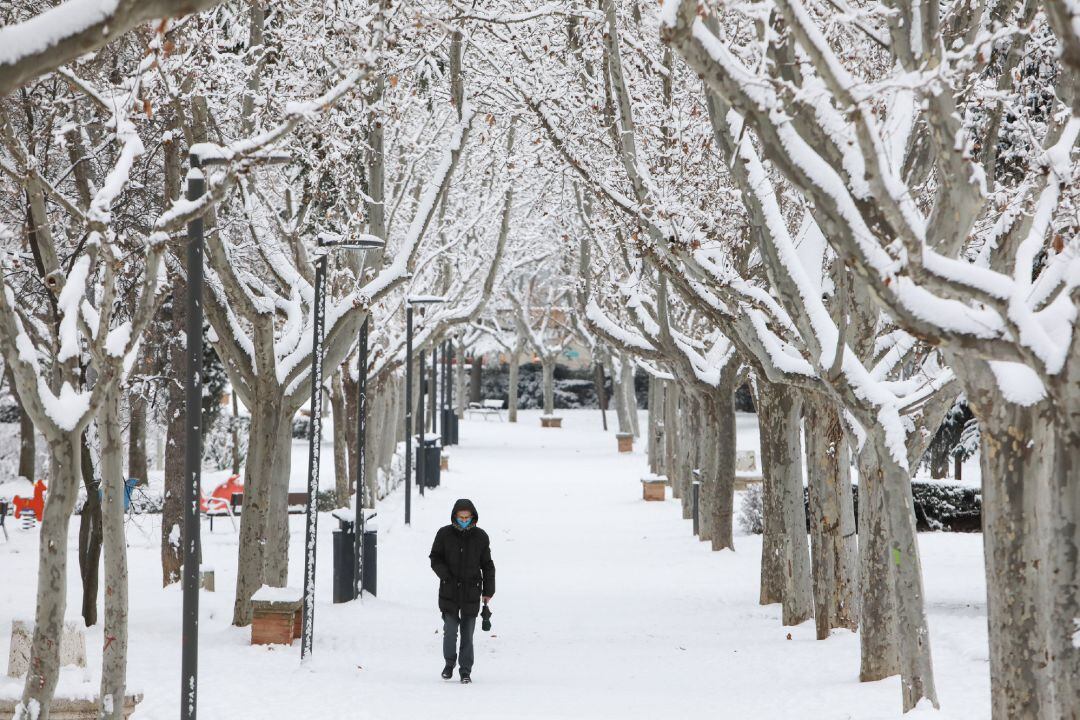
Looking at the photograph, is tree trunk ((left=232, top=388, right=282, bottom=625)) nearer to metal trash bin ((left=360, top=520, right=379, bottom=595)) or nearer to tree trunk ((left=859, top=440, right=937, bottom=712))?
metal trash bin ((left=360, top=520, right=379, bottom=595))

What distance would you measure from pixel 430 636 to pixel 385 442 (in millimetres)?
22344

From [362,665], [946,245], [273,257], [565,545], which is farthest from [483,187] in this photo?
[946,245]

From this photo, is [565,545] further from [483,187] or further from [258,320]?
[258,320]

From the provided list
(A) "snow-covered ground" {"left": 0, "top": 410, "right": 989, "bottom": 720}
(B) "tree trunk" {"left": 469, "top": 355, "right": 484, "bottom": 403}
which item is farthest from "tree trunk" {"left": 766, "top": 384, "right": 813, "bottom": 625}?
(B) "tree trunk" {"left": 469, "top": 355, "right": 484, "bottom": 403}

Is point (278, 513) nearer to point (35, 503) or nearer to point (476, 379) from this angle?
point (35, 503)

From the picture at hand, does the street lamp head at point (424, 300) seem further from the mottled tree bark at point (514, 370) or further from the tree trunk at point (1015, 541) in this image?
the mottled tree bark at point (514, 370)

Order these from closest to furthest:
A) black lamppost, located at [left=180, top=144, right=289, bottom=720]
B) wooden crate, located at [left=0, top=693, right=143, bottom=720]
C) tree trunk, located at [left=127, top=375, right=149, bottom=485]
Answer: black lamppost, located at [left=180, top=144, right=289, bottom=720]
wooden crate, located at [left=0, top=693, right=143, bottom=720]
tree trunk, located at [left=127, top=375, right=149, bottom=485]

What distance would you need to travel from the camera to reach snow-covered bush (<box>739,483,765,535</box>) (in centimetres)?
2261

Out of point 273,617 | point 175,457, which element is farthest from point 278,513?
point 175,457

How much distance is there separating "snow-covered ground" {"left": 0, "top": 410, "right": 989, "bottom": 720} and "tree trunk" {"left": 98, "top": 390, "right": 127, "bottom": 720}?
25.3 inches

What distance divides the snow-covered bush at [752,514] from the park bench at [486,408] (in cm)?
3949

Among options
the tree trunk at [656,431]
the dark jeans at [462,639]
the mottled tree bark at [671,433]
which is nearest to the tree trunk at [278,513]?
the dark jeans at [462,639]

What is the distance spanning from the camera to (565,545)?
21.8 metres

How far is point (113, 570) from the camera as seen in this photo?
331 inches
